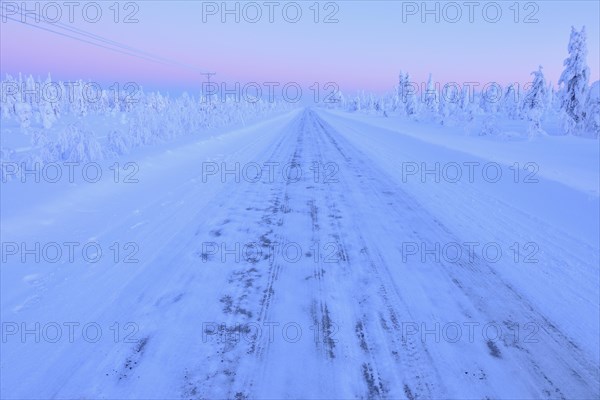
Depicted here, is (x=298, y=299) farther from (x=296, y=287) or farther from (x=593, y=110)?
(x=593, y=110)

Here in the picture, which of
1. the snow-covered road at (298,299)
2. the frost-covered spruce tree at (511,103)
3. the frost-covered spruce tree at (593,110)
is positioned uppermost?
the frost-covered spruce tree at (511,103)

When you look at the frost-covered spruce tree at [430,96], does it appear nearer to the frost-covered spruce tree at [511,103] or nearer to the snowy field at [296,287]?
the frost-covered spruce tree at [511,103]

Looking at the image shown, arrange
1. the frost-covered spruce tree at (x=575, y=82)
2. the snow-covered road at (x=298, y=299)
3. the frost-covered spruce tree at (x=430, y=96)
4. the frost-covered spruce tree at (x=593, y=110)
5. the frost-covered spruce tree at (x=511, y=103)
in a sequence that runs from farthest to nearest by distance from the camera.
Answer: the frost-covered spruce tree at (x=430, y=96) → the frost-covered spruce tree at (x=511, y=103) → the frost-covered spruce tree at (x=575, y=82) → the frost-covered spruce tree at (x=593, y=110) → the snow-covered road at (x=298, y=299)

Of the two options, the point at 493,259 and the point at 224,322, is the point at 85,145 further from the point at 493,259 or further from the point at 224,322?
the point at 493,259

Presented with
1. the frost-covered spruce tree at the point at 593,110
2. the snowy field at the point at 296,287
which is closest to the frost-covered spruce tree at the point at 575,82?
the frost-covered spruce tree at the point at 593,110

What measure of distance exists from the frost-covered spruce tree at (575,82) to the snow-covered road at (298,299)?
3243cm

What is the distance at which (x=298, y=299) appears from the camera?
393 centimetres

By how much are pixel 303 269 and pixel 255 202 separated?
3186 mm

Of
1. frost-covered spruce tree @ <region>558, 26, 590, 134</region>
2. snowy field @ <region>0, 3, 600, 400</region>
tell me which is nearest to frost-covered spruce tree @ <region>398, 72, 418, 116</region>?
frost-covered spruce tree @ <region>558, 26, 590, 134</region>

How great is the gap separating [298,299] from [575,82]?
4084 cm

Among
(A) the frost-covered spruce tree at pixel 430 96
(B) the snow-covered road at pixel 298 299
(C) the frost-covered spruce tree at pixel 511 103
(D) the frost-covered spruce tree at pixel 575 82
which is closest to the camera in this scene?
(B) the snow-covered road at pixel 298 299

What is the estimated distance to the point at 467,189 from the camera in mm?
9406

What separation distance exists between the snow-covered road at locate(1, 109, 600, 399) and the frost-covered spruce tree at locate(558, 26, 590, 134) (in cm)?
3243

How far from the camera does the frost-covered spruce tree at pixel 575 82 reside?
106 ft
